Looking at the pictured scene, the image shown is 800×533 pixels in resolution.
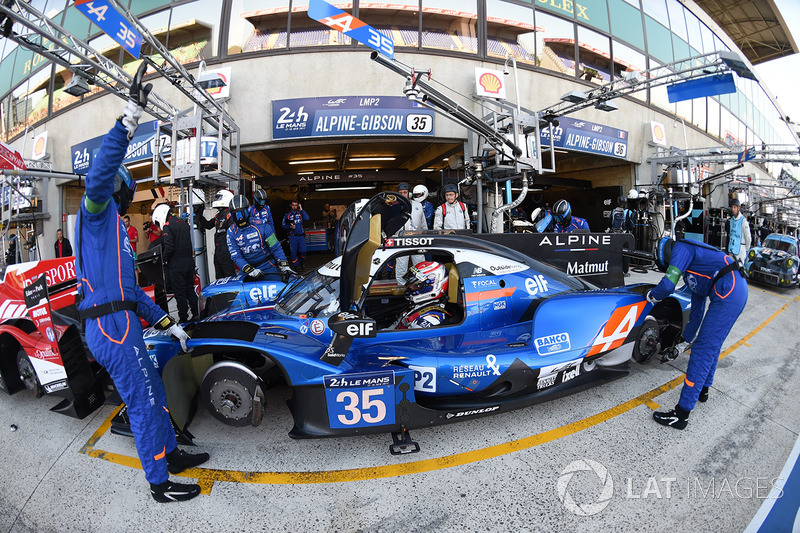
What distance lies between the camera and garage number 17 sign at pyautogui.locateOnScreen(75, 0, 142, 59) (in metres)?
4.18

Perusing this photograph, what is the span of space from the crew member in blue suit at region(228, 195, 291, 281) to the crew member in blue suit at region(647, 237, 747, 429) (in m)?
4.58

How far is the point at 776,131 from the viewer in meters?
23.4

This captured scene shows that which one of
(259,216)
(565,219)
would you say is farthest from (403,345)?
(565,219)

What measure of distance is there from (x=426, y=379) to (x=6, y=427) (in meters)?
3.41

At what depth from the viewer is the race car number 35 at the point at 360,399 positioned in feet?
7.51

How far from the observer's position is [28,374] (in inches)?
121

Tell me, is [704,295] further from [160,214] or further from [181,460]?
[160,214]

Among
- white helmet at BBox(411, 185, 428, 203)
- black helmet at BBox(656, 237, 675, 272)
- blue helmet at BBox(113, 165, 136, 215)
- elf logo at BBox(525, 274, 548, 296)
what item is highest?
white helmet at BBox(411, 185, 428, 203)

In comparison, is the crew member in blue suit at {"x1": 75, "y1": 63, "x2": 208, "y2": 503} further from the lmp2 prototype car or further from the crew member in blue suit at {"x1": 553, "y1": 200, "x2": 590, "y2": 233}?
the lmp2 prototype car

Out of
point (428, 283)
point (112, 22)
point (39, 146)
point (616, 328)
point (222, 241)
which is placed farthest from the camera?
point (39, 146)

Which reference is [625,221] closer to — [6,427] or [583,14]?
[583,14]

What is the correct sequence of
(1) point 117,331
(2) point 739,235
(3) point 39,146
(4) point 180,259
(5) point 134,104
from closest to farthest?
(5) point 134,104 → (1) point 117,331 → (4) point 180,259 → (2) point 739,235 → (3) point 39,146

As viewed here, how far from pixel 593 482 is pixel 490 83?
29.9 feet

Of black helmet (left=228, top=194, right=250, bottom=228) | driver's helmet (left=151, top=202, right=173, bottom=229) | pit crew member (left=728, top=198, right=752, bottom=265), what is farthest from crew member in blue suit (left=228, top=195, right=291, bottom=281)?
pit crew member (left=728, top=198, right=752, bottom=265)
